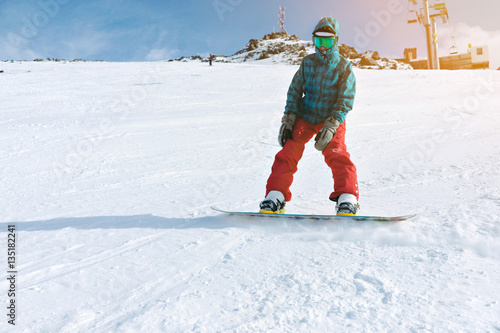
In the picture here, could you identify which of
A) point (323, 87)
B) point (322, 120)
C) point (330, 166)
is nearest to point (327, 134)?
point (330, 166)

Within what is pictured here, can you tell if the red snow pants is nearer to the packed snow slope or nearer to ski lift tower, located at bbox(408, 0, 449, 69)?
the packed snow slope

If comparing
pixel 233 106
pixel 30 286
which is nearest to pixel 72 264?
pixel 30 286

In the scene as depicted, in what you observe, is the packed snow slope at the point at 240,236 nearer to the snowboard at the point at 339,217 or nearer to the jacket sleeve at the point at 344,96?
the snowboard at the point at 339,217

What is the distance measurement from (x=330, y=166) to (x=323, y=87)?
70 centimetres

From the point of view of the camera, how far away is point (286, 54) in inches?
2464

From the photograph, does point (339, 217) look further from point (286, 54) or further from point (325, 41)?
point (286, 54)

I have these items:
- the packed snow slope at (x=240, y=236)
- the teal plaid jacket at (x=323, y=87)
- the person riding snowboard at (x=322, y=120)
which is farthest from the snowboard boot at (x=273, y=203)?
the teal plaid jacket at (x=323, y=87)

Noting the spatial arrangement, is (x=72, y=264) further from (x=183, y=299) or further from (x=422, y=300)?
(x=422, y=300)

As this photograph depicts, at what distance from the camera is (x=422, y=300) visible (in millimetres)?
1476

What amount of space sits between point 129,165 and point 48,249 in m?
2.69

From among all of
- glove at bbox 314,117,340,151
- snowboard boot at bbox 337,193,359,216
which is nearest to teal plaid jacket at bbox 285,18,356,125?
glove at bbox 314,117,340,151

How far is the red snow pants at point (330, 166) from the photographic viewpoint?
2762 mm

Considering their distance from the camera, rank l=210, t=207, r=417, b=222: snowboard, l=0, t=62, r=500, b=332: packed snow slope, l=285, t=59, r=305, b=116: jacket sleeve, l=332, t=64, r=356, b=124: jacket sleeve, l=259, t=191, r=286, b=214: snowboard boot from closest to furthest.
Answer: l=0, t=62, r=500, b=332: packed snow slope, l=210, t=207, r=417, b=222: snowboard, l=259, t=191, r=286, b=214: snowboard boot, l=332, t=64, r=356, b=124: jacket sleeve, l=285, t=59, r=305, b=116: jacket sleeve

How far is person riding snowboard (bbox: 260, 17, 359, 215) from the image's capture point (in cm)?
277
